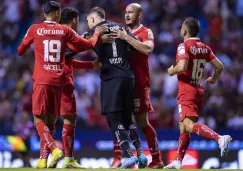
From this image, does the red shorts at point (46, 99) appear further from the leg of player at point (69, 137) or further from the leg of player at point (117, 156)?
Answer: the leg of player at point (117, 156)

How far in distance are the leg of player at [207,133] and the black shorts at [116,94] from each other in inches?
36.8

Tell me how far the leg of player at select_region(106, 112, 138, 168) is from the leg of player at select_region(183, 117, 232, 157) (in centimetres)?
97

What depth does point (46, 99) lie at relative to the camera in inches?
464

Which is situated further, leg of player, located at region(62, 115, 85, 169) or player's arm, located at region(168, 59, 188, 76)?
leg of player, located at region(62, 115, 85, 169)

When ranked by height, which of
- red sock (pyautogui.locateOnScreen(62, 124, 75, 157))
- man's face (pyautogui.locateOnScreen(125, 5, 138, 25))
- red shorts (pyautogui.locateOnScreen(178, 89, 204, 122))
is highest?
man's face (pyautogui.locateOnScreen(125, 5, 138, 25))

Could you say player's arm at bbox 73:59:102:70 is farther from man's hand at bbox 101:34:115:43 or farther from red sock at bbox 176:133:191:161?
red sock at bbox 176:133:191:161

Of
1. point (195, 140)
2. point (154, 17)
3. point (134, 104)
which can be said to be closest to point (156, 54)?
point (154, 17)

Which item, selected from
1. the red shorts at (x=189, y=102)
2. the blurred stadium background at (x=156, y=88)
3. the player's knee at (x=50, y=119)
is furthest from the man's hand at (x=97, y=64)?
the blurred stadium background at (x=156, y=88)

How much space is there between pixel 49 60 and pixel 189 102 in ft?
7.06

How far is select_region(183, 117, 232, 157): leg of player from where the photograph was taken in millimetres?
11656

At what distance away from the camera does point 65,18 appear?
41.2ft

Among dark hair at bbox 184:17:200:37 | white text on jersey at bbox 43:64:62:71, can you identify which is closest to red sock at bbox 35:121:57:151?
white text on jersey at bbox 43:64:62:71

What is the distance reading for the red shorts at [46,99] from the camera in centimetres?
1177

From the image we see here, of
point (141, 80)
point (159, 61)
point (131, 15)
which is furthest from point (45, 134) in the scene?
point (159, 61)
